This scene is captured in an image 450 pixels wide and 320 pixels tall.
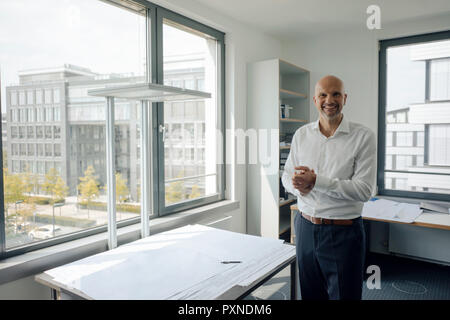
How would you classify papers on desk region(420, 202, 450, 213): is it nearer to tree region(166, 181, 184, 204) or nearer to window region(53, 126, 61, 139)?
tree region(166, 181, 184, 204)

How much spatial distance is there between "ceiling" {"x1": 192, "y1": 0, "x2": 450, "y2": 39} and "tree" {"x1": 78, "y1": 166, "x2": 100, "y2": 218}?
1870mm

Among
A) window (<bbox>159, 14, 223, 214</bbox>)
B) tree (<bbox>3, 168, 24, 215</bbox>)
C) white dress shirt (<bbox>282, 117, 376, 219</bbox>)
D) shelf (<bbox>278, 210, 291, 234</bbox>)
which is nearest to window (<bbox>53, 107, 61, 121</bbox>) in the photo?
tree (<bbox>3, 168, 24, 215</bbox>)

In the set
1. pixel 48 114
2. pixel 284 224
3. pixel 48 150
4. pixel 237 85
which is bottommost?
pixel 284 224

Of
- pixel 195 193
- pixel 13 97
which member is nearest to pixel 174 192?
pixel 195 193

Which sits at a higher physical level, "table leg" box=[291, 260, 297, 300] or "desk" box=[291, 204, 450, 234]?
"desk" box=[291, 204, 450, 234]

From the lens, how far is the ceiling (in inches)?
122

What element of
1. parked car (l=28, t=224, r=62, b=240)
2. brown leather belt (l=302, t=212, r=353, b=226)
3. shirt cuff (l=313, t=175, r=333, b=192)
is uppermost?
shirt cuff (l=313, t=175, r=333, b=192)

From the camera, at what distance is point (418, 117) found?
12.1 ft

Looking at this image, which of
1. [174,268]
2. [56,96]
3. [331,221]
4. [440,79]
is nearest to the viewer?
[174,268]

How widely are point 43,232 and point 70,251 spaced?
0.81 ft

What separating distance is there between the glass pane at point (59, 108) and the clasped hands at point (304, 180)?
1.52 meters

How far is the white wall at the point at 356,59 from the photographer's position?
374 cm

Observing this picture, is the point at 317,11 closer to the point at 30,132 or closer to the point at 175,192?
the point at 175,192

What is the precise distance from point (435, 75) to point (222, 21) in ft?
7.81
